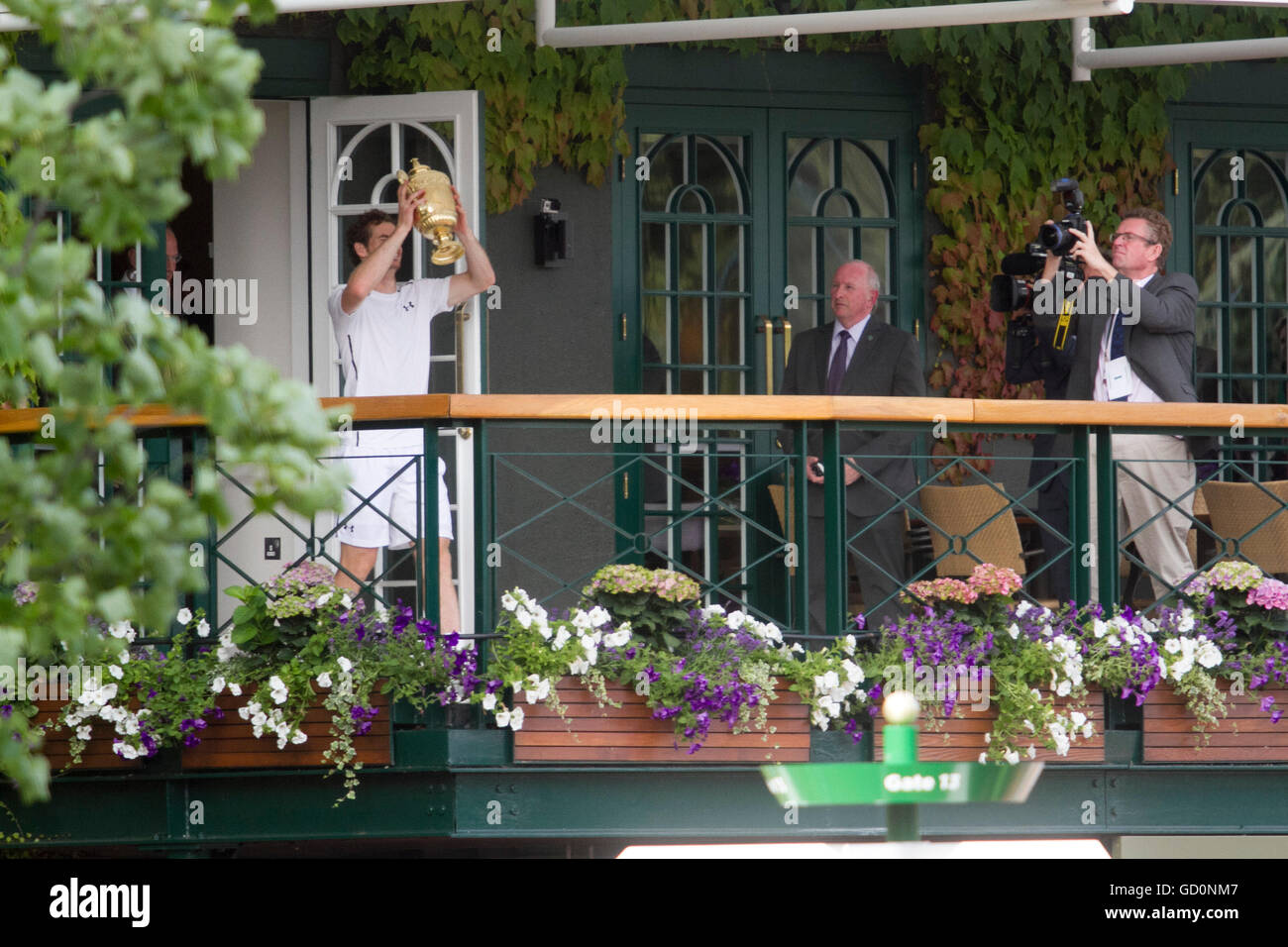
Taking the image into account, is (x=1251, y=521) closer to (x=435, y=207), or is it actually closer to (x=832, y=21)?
(x=832, y=21)

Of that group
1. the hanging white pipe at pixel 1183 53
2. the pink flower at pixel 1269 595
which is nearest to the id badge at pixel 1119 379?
the pink flower at pixel 1269 595

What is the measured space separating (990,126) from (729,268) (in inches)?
57.5

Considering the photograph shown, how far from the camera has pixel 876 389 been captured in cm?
751

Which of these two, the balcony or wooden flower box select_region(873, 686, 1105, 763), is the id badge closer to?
the balcony

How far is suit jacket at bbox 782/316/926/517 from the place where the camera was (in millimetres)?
7223

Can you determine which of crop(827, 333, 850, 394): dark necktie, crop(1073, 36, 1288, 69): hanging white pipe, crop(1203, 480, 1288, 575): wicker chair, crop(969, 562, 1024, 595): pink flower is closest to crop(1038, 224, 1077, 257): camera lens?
crop(827, 333, 850, 394): dark necktie

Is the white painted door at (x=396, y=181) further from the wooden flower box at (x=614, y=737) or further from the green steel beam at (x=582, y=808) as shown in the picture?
the wooden flower box at (x=614, y=737)

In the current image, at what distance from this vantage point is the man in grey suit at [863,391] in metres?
7.20

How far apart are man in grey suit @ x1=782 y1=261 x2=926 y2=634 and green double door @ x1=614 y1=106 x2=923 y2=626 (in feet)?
2.31

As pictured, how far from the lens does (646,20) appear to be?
8492 mm

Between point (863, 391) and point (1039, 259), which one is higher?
point (1039, 259)

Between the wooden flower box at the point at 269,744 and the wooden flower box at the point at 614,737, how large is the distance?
1.38 ft

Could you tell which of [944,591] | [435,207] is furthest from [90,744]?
[944,591]
